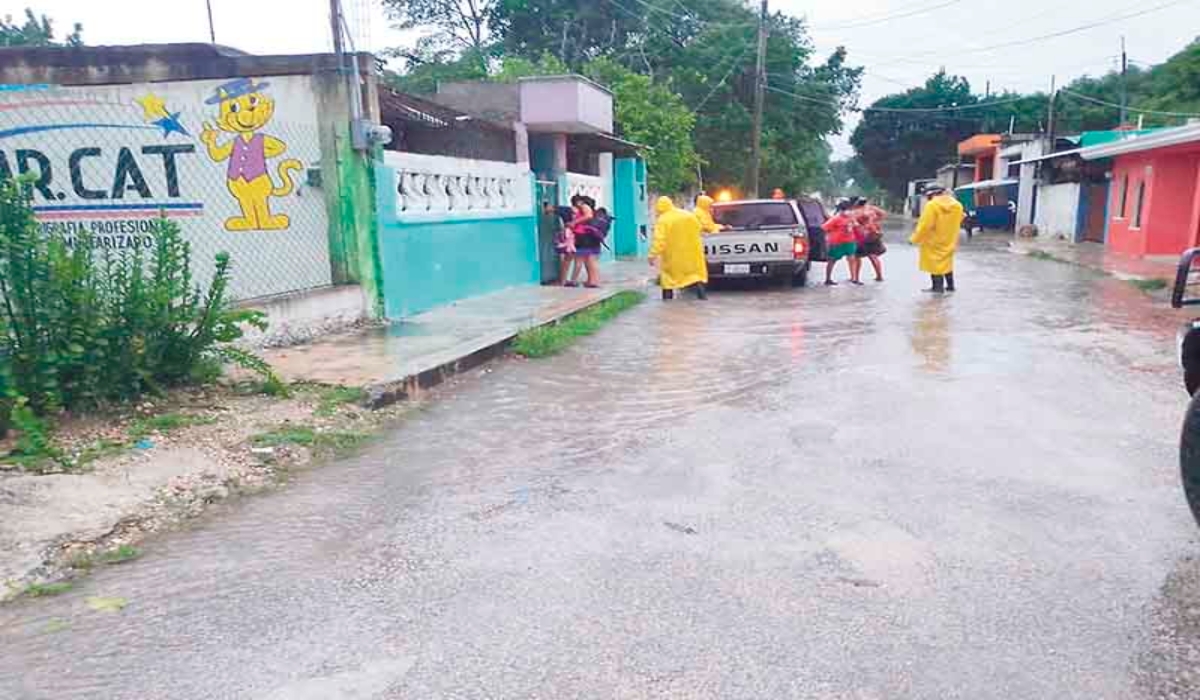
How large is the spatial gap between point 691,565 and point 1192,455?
2067 millimetres

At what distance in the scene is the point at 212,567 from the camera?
12.0 feet

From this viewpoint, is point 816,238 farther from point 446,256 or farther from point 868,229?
point 446,256

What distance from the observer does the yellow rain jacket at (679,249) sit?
1327cm

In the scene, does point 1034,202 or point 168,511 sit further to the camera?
point 1034,202

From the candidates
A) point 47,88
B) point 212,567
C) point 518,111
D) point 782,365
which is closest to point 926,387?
point 782,365

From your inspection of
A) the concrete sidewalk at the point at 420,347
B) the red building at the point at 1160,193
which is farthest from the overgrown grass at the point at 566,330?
the red building at the point at 1160,193

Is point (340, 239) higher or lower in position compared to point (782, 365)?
higher

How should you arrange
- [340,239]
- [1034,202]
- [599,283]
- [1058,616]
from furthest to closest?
[1034,202] → [599,283] → [340,239] → [1058,616]

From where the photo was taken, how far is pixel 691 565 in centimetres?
354

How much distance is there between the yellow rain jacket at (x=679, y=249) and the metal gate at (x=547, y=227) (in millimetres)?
2885

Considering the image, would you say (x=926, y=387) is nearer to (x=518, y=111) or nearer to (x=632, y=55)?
(x=518, y=111)

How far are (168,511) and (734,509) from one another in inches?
107

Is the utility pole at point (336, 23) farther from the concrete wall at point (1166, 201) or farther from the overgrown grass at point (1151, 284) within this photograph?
the concrete wall at point (1166, 201)

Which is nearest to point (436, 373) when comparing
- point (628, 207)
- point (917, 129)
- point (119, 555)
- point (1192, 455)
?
point (119, 555)
